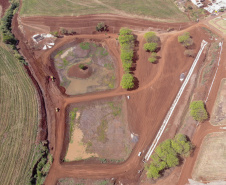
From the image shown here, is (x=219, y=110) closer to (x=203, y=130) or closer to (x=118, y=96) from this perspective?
(x=203, y=130)

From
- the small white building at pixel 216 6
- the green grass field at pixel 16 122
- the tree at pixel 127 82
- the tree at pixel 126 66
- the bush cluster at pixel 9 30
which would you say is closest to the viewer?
the green grass field at pixel 16 122

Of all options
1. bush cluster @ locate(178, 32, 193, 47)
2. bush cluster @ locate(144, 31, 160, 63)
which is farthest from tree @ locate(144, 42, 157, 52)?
bush cluster @ locate(178, 32, 193, 47)

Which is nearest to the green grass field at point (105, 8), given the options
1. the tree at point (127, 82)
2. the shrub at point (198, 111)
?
the tree at point (127, 82)

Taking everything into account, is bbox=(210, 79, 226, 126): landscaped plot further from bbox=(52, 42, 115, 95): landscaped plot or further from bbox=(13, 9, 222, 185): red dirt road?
bbox=(52, 42, 115, 95): landscaped plot

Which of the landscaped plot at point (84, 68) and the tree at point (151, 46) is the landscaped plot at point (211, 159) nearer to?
the landscaped plot at point (84, 68)

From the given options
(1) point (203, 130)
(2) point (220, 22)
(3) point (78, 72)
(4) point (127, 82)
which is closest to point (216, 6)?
(2) point (220, 22)

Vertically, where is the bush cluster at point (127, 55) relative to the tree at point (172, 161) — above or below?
above
